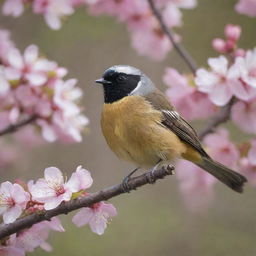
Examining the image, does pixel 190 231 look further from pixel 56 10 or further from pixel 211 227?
pixel 56 10

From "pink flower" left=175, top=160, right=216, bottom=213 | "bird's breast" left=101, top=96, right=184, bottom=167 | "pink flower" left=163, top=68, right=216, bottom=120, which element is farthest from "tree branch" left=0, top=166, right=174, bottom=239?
"pink flower" left=175, top=160, right=216, bottom=213

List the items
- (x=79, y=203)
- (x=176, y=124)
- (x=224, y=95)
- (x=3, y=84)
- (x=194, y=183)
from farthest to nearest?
(x=194, y=183), (x=176, y=124), (x=224, y=95), (x=3, y=84), (x=79, y=203)

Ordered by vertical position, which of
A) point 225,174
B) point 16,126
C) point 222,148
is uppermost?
point 16,126

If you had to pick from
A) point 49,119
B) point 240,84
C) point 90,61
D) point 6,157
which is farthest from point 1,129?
point 90,61

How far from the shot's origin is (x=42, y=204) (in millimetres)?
2371

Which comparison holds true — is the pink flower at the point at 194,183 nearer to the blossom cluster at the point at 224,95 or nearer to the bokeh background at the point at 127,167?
the blossom cluster at the point at 224,95

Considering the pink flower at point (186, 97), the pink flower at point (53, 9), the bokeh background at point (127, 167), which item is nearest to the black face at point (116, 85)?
the pink flower at point (186, 97)

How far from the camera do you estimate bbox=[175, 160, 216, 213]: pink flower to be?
394 cm

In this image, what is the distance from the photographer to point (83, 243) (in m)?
4.10

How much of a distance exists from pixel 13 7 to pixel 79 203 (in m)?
1.53

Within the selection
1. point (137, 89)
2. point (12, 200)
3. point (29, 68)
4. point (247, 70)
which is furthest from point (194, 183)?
point (12, 200)

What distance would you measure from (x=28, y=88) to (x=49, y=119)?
0.71 ft

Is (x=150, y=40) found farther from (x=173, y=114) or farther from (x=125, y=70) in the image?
(x=173, y=114)

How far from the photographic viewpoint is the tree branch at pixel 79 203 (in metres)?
2.24
